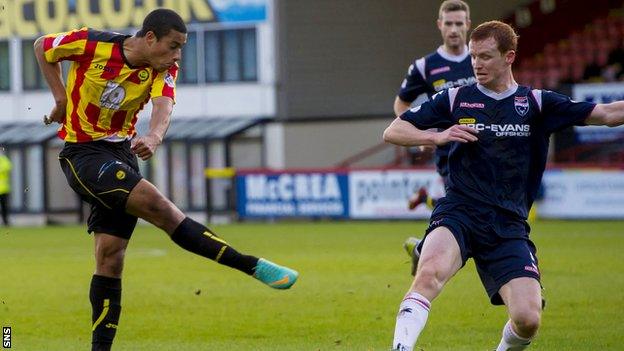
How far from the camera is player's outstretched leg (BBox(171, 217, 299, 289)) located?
25.1ft

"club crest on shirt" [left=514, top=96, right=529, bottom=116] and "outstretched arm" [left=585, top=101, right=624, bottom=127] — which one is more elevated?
"club crest on shirt" [left=514, top=96, right=529, bottom=116]

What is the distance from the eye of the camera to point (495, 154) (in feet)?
24.9

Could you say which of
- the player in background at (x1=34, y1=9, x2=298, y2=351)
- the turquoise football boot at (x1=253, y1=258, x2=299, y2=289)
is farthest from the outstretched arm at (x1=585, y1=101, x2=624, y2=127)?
the player in background at (x1=34, y1=9, x2=298, y2=351)

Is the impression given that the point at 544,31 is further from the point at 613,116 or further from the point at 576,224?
the point at 613,116

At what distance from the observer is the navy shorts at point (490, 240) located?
7.49 meters

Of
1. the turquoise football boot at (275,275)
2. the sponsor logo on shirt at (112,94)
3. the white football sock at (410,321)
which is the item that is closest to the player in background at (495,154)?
the white football sock at (410,321)

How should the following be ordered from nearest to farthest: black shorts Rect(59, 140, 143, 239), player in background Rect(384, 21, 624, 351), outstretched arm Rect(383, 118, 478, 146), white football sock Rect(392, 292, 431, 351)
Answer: white football sock Rect(392, 292, 431, 351)
outstretched arm Rect(383, 118, 478, 146)
player in background Rect(384, 21, 624, 351)
black shorts Rect(59, 140, 143, 239)

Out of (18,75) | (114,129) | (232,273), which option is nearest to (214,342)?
(114,129)

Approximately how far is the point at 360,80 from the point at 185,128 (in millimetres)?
4709

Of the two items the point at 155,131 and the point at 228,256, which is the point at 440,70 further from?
the point at 228,256

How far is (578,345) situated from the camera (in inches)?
365

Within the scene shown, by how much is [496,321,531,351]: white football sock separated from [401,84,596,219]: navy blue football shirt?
2.14ft

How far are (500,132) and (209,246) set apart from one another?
1757 millimetres

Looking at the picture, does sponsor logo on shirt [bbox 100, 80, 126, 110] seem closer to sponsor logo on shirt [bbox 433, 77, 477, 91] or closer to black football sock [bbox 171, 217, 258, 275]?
black football sock [bbox 171, 217, 258, 275]
